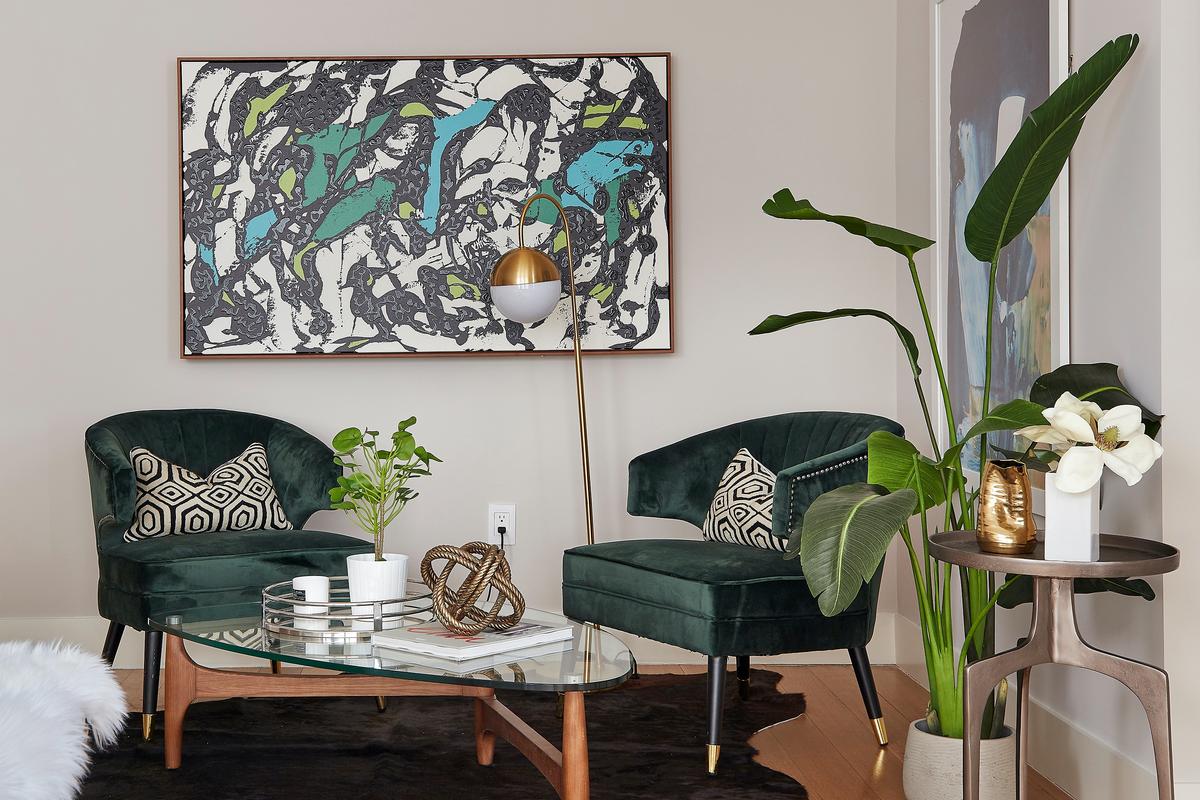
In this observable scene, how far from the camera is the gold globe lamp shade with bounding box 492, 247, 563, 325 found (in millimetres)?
3346

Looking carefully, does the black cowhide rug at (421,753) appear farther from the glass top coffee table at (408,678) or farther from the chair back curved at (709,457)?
the chair back curved at (709,457)

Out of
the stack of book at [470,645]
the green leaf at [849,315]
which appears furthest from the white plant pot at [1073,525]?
the stack of book at [470,645]

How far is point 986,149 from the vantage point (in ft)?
9.76

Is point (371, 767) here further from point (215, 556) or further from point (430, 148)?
point (430, 148)

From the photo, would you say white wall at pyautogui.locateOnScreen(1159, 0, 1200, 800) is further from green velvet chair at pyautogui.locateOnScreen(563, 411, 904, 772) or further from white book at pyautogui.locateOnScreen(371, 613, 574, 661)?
white book at pyautogui.locateOnScreen(371, 613, 574, 661)

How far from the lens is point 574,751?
1.98 meters

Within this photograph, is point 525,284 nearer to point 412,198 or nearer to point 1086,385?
point 412,198

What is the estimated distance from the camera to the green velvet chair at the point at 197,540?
2900 mm

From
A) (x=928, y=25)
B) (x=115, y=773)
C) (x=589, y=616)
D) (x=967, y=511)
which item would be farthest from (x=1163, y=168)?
(x=115, y=773)

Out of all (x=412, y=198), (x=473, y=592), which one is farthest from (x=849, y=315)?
(x=412, y=198)

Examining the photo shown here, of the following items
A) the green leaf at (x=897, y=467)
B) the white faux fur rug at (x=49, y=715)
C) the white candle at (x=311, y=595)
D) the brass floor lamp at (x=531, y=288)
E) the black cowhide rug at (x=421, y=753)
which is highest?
the brass floor lamp at (x=531, y=288)

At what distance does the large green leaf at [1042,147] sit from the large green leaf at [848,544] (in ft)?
1.91

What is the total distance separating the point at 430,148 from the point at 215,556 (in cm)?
159

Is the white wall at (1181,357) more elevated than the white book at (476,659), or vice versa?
the white wall at (1181,357)
